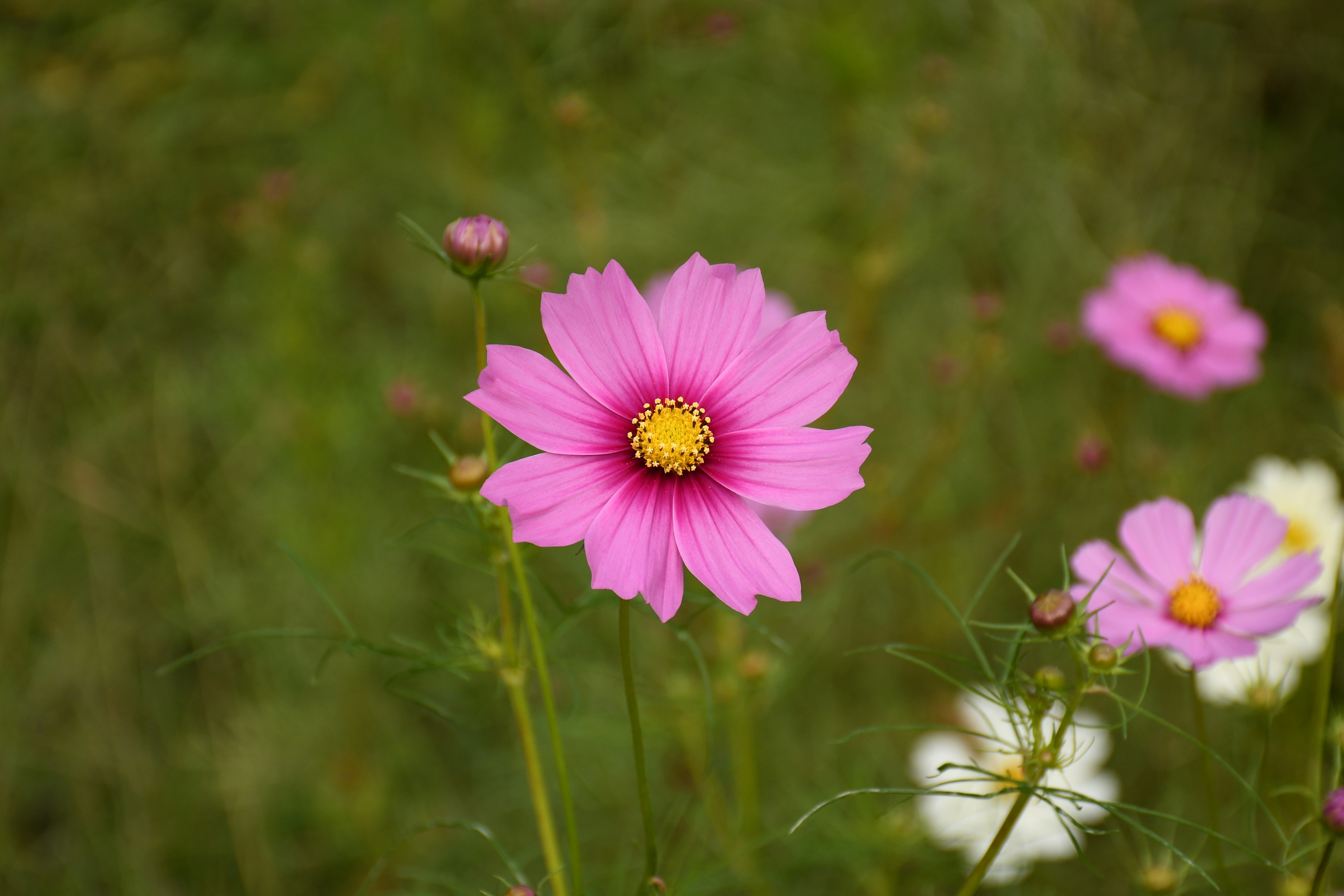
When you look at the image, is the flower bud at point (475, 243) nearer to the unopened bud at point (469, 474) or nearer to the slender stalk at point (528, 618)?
the slender stalk at point (528, 618)

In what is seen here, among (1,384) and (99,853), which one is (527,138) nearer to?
(1,384)

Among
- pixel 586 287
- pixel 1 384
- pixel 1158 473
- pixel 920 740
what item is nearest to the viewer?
pixel 586 287

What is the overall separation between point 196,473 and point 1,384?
1.44 feet

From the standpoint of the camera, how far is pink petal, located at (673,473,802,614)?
668 millimetres

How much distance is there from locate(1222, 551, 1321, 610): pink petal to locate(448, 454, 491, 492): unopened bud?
2.26 ft

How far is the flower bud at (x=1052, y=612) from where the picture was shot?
2.10 feet

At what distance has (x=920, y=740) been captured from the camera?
1.65 metres

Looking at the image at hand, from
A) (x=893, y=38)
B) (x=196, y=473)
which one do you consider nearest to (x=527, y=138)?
(x=893, y=38)

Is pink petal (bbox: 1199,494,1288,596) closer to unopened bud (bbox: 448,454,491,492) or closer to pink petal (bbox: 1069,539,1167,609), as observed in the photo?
pink petal (bbox: 1069,539,1167,609)

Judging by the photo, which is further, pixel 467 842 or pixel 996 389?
pixel 996 389

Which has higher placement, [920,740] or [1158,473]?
[1158,473]

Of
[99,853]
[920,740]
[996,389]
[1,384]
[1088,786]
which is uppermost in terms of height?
[996,389]

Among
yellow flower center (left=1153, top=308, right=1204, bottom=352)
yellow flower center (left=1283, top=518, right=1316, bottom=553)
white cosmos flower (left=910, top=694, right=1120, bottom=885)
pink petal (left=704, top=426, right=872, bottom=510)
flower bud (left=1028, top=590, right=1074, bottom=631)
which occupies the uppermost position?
yellow flower center (left=1153, top=308, right=1204, bottom=352)

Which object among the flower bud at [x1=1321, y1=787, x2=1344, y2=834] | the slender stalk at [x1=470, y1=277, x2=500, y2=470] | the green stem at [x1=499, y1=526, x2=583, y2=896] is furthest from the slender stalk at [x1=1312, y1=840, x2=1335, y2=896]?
the slender stalk at [x1=470, y1=277, x2=500, y2=470]
